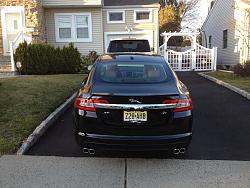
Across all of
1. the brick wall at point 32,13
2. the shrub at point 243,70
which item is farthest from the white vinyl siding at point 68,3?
the shrub at point 243,70

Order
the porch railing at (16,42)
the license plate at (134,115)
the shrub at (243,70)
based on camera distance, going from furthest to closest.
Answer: the porch railing at (16,42), the shrub at (243,70), the license plate at (134,115)

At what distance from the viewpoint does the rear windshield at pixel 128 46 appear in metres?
11.5

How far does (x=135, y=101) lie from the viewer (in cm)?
437

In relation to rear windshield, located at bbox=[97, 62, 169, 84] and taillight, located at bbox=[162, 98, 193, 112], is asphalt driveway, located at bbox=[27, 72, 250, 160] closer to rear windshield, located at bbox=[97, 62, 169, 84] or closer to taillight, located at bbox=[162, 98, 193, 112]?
taillight, located at bbox=[162, 98, 193, 112]

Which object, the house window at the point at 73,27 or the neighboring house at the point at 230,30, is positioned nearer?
the neighboring house at the point at 230,30

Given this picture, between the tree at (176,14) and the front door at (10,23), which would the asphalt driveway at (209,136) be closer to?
the front door at (10,23)

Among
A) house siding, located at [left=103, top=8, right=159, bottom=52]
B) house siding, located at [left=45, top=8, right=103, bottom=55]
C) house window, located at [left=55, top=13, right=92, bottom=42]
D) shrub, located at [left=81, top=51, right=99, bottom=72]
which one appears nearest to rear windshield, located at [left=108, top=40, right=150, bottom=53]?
shrub, located at [left=81, top=51, right=99, bottom=72]

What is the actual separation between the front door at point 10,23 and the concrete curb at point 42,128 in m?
11.7

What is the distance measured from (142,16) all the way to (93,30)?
3.51 meters

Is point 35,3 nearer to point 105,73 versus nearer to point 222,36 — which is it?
point 222,36

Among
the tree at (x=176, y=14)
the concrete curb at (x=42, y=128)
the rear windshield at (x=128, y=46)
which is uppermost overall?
the tree at (x=176, y=14)

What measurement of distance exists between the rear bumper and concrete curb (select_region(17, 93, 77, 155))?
1.41 metres

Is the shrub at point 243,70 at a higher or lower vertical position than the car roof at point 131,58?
lower

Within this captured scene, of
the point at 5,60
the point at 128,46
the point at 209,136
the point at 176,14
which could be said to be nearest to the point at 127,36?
the point at 5,60
